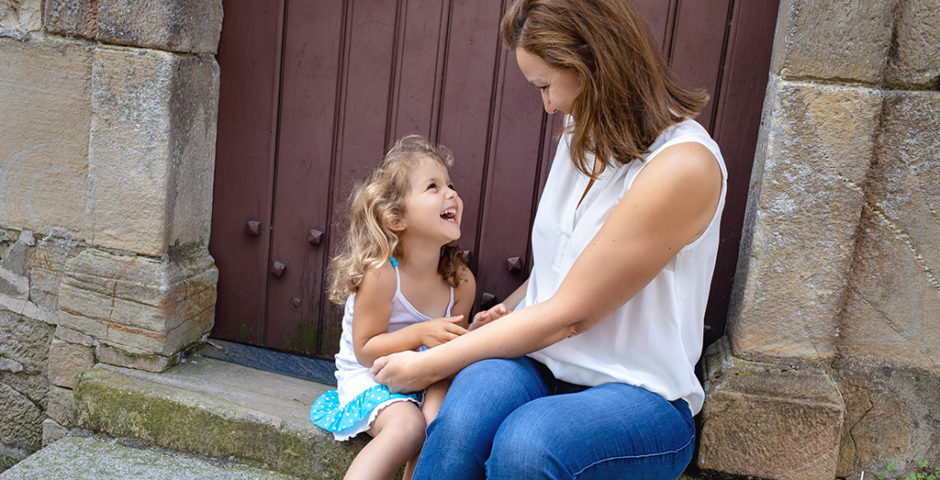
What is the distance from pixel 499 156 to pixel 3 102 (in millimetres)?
1571

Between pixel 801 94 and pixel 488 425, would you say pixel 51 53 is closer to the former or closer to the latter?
pixel 488 425

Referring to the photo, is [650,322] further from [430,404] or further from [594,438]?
[430,404]

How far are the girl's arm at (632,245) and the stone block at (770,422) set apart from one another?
1.61 ft

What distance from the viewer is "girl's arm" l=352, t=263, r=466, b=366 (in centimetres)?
215

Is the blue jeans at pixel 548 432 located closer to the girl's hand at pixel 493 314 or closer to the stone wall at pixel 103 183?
the girl's hand at pixel 493 314

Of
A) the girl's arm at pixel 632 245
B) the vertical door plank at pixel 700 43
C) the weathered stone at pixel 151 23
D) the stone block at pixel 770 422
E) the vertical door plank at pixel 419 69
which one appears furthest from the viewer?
the vertical door plank at pixel 419 69

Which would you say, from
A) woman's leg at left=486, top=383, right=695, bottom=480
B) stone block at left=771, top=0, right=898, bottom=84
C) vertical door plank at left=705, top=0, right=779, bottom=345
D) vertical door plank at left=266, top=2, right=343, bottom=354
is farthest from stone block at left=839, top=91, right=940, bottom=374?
vertical door plank at left=266, top=2, right=343, bottom=354

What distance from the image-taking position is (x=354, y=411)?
2158 millimetres

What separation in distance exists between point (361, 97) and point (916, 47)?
4.99 feet

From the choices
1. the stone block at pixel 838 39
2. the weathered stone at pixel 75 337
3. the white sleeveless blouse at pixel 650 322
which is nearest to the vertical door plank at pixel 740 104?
the stone block at pixel 838 39

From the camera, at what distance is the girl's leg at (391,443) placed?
1958 mm

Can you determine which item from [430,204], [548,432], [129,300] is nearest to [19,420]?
[129,300]

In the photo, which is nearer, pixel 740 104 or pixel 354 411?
pixel 354 411

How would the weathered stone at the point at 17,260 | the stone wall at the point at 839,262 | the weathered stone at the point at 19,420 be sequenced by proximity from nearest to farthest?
the stone wall at the point at 839,262, the weathered stone at the point at 17,260, the weathered stone at the point at 19,420
